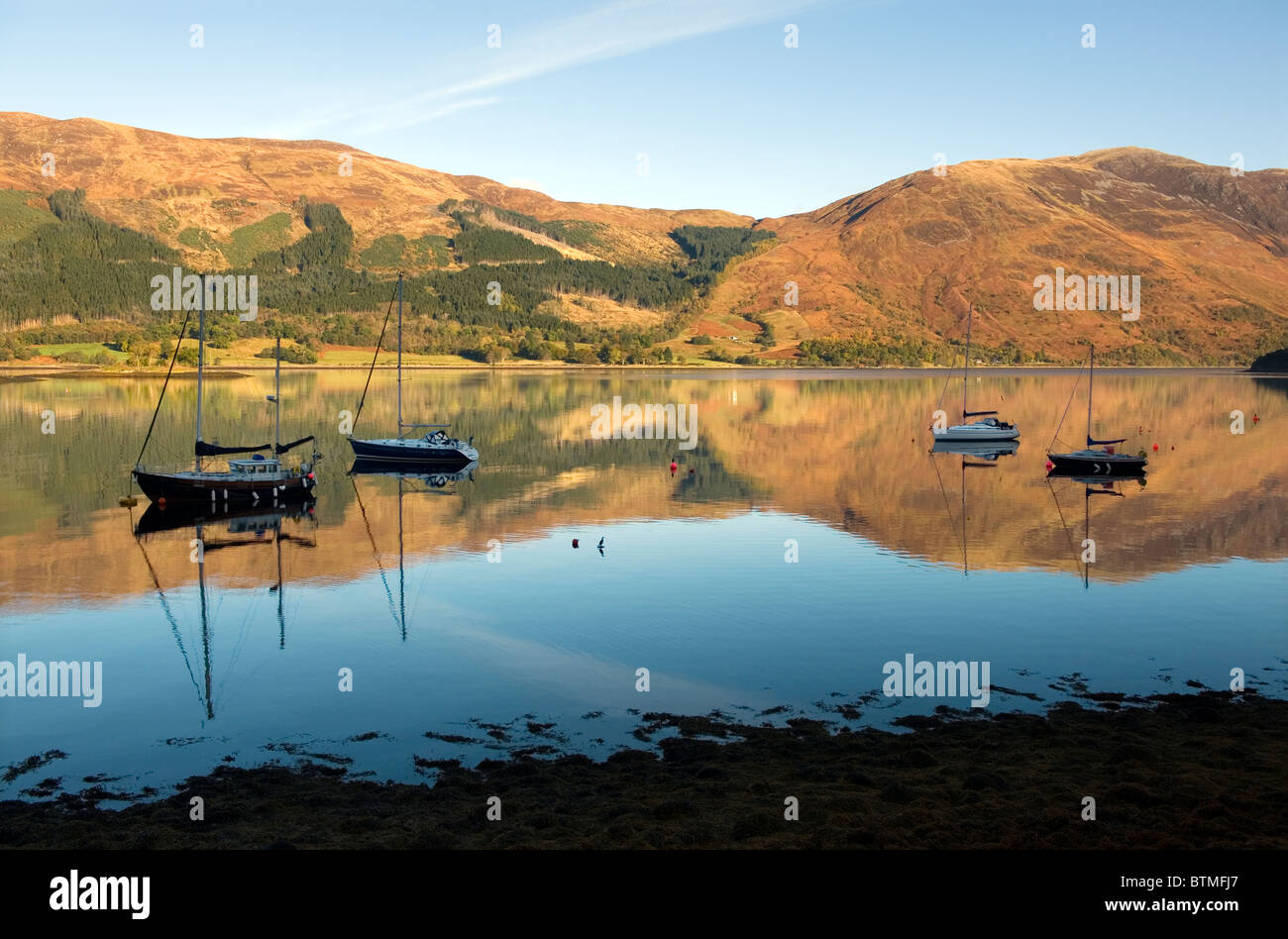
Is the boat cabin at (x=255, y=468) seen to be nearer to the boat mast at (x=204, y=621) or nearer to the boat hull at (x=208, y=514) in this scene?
the boat hull at (x=208, y=514)

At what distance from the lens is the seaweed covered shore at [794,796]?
16.2 metres

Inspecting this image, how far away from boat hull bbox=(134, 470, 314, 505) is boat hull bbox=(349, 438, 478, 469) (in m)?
18.1

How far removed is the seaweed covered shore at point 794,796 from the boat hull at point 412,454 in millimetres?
57253

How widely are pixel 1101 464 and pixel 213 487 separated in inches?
2295

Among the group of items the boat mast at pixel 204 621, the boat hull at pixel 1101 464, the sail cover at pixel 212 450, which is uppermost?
the sail cover at pixel 212 450

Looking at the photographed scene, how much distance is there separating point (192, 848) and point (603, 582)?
79.0ft

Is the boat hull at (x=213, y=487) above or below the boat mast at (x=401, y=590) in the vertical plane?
above

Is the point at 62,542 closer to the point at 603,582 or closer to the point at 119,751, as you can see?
the point at 603,582

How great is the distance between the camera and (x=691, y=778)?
19.5 meters

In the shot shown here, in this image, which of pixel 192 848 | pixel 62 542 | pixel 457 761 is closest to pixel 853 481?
pixel 62 542

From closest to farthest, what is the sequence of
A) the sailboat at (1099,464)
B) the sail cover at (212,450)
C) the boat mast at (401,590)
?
the boat mast at (401,590) → the sail cover at (212,450) → the sailboat at (1099,464)

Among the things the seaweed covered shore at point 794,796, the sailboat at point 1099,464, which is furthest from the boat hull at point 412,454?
the seaweed covered shore at point 794,796

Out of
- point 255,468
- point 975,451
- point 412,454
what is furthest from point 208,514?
point 975,451
